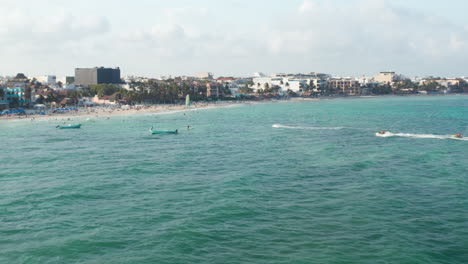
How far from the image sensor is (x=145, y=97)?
563 feet

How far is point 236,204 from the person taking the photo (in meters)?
32.4

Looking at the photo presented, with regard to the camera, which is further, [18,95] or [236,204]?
[18,95]

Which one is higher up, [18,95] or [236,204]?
[18,95]

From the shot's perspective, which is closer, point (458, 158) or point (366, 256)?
point (366, 256)

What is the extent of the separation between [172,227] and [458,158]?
36.1m

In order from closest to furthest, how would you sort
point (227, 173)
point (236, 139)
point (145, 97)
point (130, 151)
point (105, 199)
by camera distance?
point (105, 199) → point (227, 173) → point (130, 151) → point (236, 139) → point (145, 97)

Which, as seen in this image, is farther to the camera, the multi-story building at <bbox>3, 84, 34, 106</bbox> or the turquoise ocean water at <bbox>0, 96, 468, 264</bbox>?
the multi-story building at <bbox>3, 84, 34, 106</bbox>

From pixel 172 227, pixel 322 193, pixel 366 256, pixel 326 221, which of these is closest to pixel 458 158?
pixel 322 193

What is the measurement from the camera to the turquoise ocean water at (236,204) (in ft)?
79.9

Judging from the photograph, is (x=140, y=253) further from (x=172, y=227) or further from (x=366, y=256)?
(x=366, y=256)

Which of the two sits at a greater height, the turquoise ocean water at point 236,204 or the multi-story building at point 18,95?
the multi-story building at point 18,95

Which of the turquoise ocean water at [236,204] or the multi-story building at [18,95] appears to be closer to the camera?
the turquoise ocean water at [236,204]

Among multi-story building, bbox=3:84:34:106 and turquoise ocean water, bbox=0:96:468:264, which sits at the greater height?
multi-story building, bbox=3:84:34:106

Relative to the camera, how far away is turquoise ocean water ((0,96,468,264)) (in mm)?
24359
